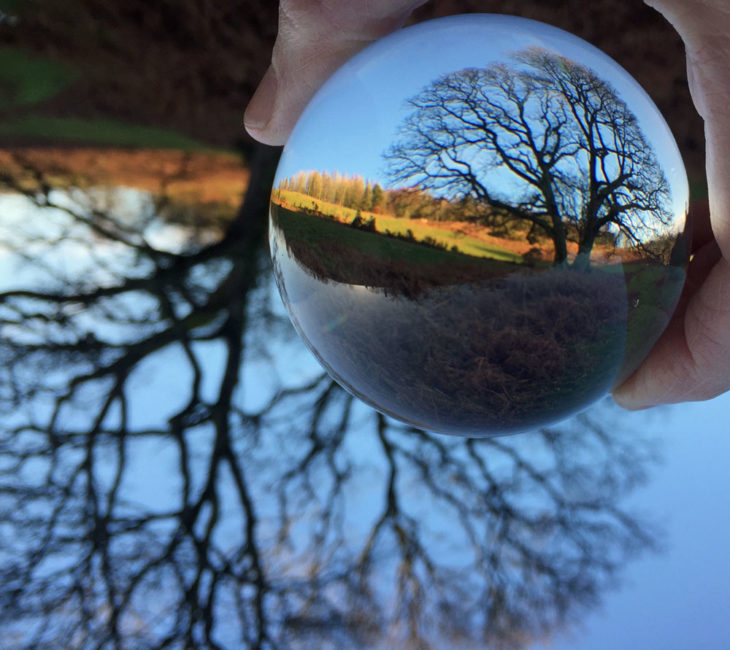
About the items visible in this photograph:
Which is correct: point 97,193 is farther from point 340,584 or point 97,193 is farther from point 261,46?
point 340,584

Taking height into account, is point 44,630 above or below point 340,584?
below

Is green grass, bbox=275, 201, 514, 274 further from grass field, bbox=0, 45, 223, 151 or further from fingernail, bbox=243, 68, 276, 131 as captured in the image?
grass field, bbox=0, 45, 223, 151

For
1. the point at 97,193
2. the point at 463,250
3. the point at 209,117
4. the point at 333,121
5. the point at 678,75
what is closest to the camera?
the point at 463,250

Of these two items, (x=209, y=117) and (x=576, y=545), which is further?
(x=576, y=545)

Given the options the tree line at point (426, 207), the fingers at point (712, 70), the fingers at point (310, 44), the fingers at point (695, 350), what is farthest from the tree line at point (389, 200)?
the fingers at point (695, 350)

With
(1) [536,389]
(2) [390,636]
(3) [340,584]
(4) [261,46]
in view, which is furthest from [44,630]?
(1) [536,389]

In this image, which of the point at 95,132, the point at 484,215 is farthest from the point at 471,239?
the point at 95,132

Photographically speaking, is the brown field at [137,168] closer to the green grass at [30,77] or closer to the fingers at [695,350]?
the green grass at [30,77]
